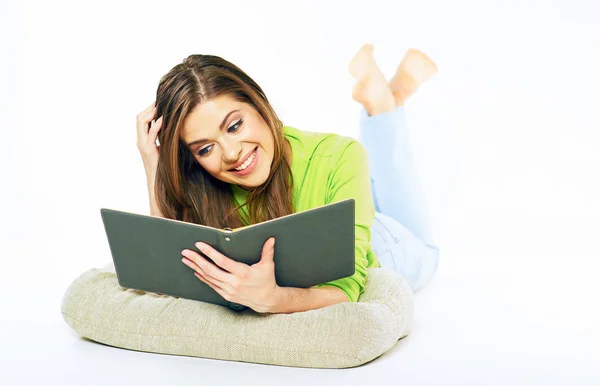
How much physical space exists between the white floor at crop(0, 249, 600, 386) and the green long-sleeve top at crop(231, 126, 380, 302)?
0.35 metres

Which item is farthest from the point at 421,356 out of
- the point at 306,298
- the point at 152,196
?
the point at 152,196

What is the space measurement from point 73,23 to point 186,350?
3.02 meters

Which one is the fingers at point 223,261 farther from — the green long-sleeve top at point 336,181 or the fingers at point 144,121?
the fingers at point 144,121

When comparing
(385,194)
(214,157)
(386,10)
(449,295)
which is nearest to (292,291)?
(214,157)

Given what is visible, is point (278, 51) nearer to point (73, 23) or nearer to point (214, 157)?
point (73, 23)

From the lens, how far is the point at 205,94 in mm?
2961

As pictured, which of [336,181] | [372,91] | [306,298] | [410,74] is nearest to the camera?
[306,298]

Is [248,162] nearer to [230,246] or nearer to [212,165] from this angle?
[212,165]

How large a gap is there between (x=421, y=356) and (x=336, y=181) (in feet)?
2.39

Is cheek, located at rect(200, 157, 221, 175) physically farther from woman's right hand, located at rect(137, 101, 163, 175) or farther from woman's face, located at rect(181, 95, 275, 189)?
woman's right hand, located at rect(137, 101, 163, 175)

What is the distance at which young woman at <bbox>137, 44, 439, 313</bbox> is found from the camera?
2.74m

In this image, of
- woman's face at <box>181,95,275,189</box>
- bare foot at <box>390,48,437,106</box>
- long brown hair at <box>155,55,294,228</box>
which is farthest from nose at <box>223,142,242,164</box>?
bare foot at <box>390,48,437,106</box>

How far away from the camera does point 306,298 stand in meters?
2.87

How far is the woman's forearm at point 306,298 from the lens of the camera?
2806mm
